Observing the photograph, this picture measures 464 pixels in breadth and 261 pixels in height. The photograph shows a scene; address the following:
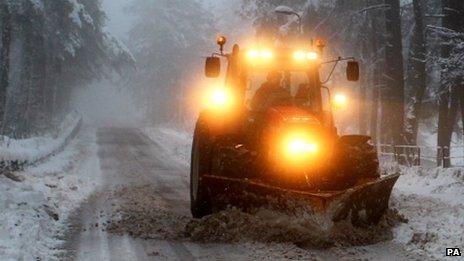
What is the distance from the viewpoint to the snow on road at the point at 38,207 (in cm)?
700

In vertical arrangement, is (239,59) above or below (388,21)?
below

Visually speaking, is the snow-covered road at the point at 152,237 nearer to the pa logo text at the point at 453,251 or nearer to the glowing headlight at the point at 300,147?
the pa logo text at the point at 453,251

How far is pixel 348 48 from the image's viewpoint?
26.3m

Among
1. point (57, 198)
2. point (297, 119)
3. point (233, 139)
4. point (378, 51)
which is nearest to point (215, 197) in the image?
point (233, 139)

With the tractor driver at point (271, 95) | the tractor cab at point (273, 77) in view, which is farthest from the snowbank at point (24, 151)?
the tractor driver at point (271, 95)

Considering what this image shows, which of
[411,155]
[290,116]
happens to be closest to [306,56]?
[290,116]

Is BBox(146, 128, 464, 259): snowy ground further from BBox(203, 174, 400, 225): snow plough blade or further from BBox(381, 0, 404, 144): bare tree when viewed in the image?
BBox(381, 0, 404, 144): bare tree

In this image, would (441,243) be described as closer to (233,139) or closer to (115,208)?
(233,139)

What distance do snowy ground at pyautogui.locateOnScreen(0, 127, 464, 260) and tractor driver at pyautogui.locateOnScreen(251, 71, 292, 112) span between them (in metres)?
2.22

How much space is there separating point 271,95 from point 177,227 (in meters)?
2.66

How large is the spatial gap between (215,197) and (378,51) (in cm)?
1706

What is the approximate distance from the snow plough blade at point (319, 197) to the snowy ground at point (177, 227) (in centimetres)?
20

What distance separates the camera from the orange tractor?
7598mm

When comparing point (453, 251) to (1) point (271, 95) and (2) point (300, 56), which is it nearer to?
(1) point (271, 95)
